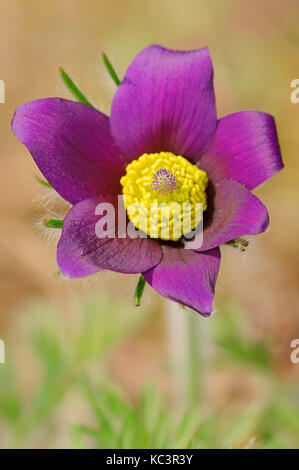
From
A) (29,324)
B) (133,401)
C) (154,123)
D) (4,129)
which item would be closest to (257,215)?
(154,123)

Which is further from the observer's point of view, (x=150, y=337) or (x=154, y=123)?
(x=150, y=337)

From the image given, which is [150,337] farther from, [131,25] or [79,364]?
[131,25]

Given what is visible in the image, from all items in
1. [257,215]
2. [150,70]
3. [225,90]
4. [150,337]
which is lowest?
[150,337]

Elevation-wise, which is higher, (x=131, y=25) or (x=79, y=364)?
(x=131, y=25)

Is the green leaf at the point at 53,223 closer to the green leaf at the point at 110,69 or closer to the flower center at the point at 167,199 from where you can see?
the flower center at the point at 167,199

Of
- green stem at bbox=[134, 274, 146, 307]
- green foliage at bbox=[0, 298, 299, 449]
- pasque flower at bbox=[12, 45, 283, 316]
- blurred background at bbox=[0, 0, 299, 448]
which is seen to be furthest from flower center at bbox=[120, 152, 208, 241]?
green foliage at bbox=[0, 298, 299, 449]

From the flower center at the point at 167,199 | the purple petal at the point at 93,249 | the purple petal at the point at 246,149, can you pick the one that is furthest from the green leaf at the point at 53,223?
the purple petal at the point at 246,149

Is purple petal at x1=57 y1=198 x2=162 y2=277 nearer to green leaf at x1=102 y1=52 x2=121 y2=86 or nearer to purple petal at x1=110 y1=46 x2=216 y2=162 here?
purple petal at x1=110 y1=46 x2=216 y2=162
